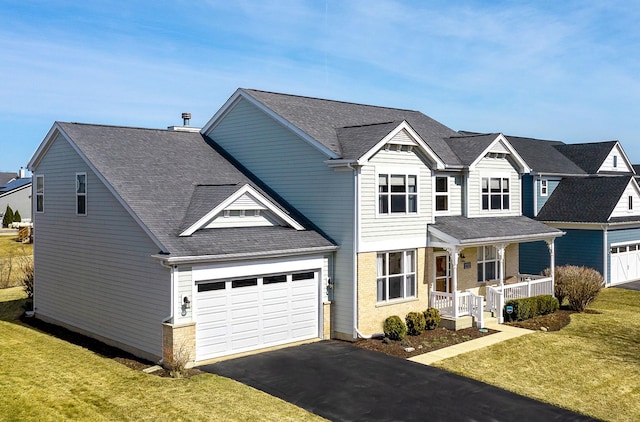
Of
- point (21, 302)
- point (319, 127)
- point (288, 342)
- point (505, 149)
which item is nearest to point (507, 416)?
point (288, 342)

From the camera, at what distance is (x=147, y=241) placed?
17094 mm

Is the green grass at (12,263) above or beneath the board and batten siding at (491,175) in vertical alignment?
beneath

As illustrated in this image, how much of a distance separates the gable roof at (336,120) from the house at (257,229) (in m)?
0.11

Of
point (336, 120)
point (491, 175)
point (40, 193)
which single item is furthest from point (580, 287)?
point (40, 193)

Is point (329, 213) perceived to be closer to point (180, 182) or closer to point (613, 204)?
point (180, 182)

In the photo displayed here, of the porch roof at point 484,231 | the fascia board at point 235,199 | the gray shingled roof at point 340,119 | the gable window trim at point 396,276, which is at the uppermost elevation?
the gray shingled roof at point 340,119

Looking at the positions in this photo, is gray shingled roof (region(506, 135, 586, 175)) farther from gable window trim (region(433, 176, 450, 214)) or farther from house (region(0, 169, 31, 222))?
house (region(0, 169, 31, 222))

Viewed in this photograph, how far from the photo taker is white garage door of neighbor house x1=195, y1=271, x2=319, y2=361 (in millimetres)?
16922

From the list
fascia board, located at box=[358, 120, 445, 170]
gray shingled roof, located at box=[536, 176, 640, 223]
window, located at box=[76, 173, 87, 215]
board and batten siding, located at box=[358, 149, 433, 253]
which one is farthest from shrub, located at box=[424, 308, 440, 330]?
gray shingled roof, located at box=[536, 176, 640, 223]

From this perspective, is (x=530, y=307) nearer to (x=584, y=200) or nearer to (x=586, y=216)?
(x=586, y=216)

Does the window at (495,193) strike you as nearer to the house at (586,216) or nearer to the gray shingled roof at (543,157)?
the house at (586,216)

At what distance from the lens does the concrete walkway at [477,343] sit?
17.7 m

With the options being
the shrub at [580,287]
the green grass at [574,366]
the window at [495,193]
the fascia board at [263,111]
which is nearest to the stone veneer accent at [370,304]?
the green grass at [574,366]

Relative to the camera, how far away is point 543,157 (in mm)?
37938
